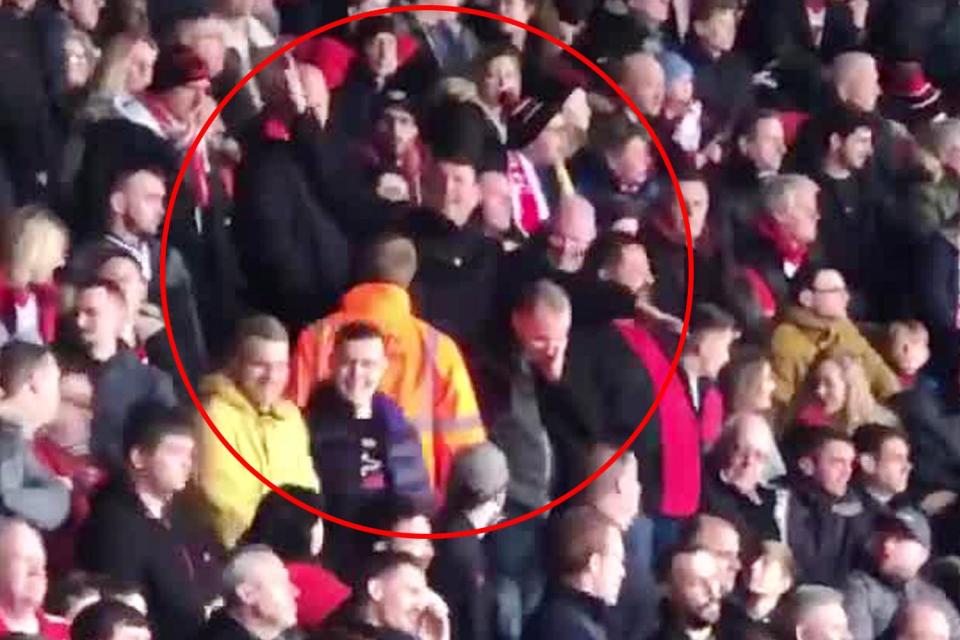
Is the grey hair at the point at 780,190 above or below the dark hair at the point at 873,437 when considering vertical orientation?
above

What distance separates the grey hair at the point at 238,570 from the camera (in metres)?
1.31

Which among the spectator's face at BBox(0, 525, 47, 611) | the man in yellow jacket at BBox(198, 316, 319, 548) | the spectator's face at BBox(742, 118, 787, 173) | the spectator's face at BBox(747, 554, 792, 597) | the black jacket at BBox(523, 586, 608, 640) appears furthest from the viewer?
the spectator's face at BBox(742, 118, 787, 173)

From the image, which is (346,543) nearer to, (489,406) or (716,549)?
(489,406)

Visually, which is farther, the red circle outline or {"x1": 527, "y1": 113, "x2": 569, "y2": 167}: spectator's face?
{"x1": 527, "y1": 113, "x2": 569, "y2": 167}: spectator's face

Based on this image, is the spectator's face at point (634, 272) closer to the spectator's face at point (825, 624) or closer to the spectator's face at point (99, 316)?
the spectator's face at point (825, 624)

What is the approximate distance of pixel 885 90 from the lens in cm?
175

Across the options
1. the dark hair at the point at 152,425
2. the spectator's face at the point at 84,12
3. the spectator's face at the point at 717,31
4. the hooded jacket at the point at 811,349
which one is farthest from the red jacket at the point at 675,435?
the spectator's face at the point at 84,12

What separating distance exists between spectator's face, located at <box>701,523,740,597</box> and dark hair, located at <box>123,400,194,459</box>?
1.58 feet

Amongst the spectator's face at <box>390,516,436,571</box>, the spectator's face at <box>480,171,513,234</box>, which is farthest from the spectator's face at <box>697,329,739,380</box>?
the spectator's face at <box>390,516,436,571</box>

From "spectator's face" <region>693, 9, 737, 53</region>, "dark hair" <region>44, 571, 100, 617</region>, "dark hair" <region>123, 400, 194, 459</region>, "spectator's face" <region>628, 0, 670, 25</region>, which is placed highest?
"spectator's face" <region>628, 0, 670, 25</region>

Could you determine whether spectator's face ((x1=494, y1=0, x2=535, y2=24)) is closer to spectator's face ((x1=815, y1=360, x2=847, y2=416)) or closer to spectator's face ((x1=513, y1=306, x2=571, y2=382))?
spectator's face ((x1=513, y1=306, x2=571, y2=382))

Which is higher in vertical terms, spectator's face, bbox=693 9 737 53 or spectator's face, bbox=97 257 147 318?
spectator's face, bbox=97 257 147 318

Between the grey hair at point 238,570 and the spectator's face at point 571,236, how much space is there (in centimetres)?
38

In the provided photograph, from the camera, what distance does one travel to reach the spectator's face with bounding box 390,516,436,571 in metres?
1.39
